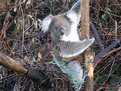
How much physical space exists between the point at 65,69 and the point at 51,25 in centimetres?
66

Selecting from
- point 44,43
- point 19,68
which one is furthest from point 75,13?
point 44,43

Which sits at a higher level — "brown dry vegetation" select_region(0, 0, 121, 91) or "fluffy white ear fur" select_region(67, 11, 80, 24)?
"fluffy white ear fur" select_region(67, 11, 80, 24)

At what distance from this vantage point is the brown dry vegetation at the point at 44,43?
424 centimetres

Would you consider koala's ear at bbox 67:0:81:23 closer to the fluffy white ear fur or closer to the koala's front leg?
the fluffy white ear fur

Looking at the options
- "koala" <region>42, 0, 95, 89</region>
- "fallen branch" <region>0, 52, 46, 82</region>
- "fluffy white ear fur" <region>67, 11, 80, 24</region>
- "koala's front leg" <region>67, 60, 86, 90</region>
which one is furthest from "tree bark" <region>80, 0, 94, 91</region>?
"fallen branch" <region>0, 52, 46, 82</region>

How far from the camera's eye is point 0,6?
5797 mm

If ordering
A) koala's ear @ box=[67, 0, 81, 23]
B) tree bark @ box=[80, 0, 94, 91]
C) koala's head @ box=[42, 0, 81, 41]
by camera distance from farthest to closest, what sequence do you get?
koala's head @ box=[42, 0, 81, 41] < koala's ear @ box=[67, 0, 81, 23] < tree bark @ box=[80, 0, 94, 91]

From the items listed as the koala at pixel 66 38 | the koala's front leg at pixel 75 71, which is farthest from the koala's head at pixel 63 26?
the koala's front leg at pixel 75 71

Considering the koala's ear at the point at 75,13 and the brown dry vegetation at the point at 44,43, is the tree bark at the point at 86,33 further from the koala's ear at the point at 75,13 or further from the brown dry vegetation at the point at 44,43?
the brown dry vegetation at the point at 44,43

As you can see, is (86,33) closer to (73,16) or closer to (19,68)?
(73,16)

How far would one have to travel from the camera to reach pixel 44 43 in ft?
16.6

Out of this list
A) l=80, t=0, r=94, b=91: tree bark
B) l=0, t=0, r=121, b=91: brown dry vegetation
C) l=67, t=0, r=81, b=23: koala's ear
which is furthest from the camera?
l=0, t=0, r=121, b=91: brown dry vegetation

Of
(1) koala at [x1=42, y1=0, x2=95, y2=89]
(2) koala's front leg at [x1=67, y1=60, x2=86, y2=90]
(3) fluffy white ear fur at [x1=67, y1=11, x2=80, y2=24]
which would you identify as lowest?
(2) koala's front leg at [x1=67, y1=60, x2=86, y2=90]

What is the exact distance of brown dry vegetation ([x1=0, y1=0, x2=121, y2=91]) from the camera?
13.9 ft
